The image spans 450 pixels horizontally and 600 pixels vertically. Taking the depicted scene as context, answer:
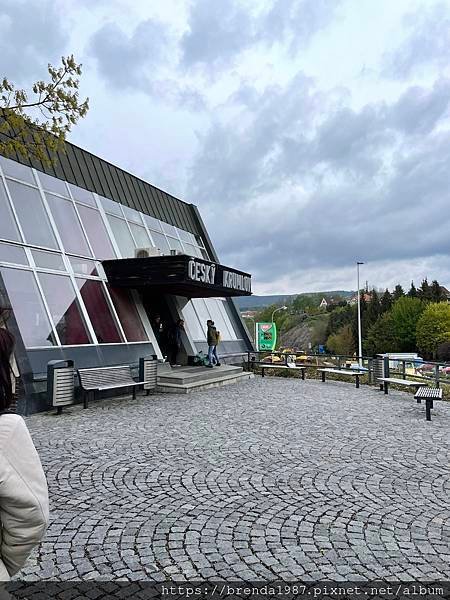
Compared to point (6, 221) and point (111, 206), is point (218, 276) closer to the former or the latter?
point (111, 206)

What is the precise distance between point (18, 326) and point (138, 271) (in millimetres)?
4338

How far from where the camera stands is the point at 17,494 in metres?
1.66

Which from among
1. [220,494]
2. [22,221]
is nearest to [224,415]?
[220,494]

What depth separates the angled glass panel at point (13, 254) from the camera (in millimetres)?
10865

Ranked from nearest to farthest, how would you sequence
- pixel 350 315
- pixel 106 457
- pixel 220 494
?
1. pixel 220 494
2. pixel 106 457
3. pixel 350 315

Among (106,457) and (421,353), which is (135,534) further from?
(421,353)

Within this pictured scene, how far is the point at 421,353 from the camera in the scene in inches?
2987

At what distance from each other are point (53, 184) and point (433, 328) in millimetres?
70129

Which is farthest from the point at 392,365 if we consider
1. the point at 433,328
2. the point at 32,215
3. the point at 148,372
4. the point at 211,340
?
the point at 433,328

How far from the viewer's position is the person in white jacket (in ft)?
5.44

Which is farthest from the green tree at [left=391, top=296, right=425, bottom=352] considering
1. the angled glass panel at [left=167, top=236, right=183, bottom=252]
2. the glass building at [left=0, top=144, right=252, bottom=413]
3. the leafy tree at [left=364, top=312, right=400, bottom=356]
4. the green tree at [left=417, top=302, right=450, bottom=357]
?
the angled glass panel at [left=167, top=236, right=183, bottom=252]

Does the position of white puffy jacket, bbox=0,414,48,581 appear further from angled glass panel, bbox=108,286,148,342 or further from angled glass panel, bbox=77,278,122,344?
angled glass panel, bbox=108,286,148,342

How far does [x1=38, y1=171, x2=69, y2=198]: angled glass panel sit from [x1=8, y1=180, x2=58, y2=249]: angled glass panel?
0.53 meters

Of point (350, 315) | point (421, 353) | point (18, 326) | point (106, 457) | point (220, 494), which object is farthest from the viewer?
point (350, 315)
